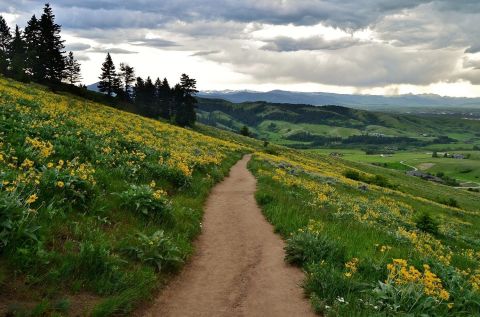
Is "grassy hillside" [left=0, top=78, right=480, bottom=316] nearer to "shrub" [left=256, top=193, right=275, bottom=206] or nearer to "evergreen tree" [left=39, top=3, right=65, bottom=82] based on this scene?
"shrub" [left=256, top=193, right=275, bottom=206]

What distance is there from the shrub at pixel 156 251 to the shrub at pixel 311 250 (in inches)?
113

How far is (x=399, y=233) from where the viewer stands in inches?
567

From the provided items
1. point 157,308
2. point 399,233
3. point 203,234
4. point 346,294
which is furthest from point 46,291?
point 399,233

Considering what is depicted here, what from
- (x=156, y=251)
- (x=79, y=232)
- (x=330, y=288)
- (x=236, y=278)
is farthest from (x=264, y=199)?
(x=79, y=232)

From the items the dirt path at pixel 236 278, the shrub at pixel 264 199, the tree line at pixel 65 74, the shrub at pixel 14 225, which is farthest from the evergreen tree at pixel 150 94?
the shrub at pixel 14 225

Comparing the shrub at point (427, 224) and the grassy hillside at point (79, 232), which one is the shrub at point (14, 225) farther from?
the shrub at point (427, 224)

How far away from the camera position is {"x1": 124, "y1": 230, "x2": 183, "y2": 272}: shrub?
8.32m

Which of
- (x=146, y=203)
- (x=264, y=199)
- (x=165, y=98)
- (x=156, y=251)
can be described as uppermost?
(x=165, y=98)

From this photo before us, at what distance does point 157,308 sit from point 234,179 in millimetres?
17353

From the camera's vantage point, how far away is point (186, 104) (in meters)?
97.7

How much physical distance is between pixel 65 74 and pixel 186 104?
29118 millimetres

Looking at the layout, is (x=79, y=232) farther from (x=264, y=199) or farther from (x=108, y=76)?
(x=108, y=76)

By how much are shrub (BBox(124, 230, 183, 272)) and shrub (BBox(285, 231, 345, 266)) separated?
113 inches

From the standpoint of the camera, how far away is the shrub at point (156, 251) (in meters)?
8.32
